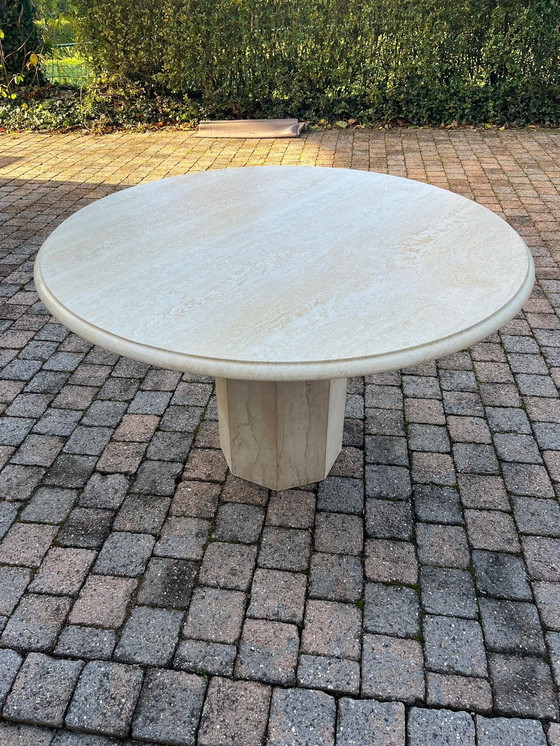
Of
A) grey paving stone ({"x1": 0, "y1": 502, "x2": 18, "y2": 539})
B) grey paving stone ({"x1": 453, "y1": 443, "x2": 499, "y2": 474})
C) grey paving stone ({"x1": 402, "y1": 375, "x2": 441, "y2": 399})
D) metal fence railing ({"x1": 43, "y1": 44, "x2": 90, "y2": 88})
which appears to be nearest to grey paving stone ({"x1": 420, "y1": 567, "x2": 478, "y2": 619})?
grey paving stone ({"x1": 453, "y1": 443, "x2": 499, "y2": 474})

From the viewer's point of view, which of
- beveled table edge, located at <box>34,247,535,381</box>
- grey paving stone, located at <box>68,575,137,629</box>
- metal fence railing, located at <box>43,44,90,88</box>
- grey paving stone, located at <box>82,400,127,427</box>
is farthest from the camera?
metal fence railing, located at <box>43,44,90,88</box>

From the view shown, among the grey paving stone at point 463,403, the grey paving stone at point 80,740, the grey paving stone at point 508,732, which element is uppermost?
the grey paving stone at point 80,740

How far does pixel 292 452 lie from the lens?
8.66 feet

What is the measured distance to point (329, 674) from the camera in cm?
205

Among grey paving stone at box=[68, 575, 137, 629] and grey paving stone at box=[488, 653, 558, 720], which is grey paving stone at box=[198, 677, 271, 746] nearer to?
grey paving stone at box=[68, 575, 137, 629]

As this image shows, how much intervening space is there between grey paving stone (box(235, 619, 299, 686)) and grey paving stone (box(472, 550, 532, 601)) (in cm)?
74

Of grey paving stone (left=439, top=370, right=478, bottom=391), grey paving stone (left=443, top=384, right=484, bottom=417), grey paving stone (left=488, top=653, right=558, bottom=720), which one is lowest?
grey paving stone (left=439, top=370, right=478, bottom=391)

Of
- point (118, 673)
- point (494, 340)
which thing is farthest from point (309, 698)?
point (494, 340)

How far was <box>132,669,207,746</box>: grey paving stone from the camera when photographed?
1.90 meters

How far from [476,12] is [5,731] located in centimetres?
867

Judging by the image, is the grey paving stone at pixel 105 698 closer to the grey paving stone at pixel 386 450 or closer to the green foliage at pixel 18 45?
the grey paving stone at pixel 386 450

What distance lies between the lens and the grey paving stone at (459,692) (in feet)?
6.44

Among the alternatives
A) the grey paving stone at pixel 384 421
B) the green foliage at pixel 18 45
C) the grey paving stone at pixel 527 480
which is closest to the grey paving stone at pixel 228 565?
the grey paving stone at pixel 384 421

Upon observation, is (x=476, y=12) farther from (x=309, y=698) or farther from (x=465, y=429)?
(x=309, y=698)
